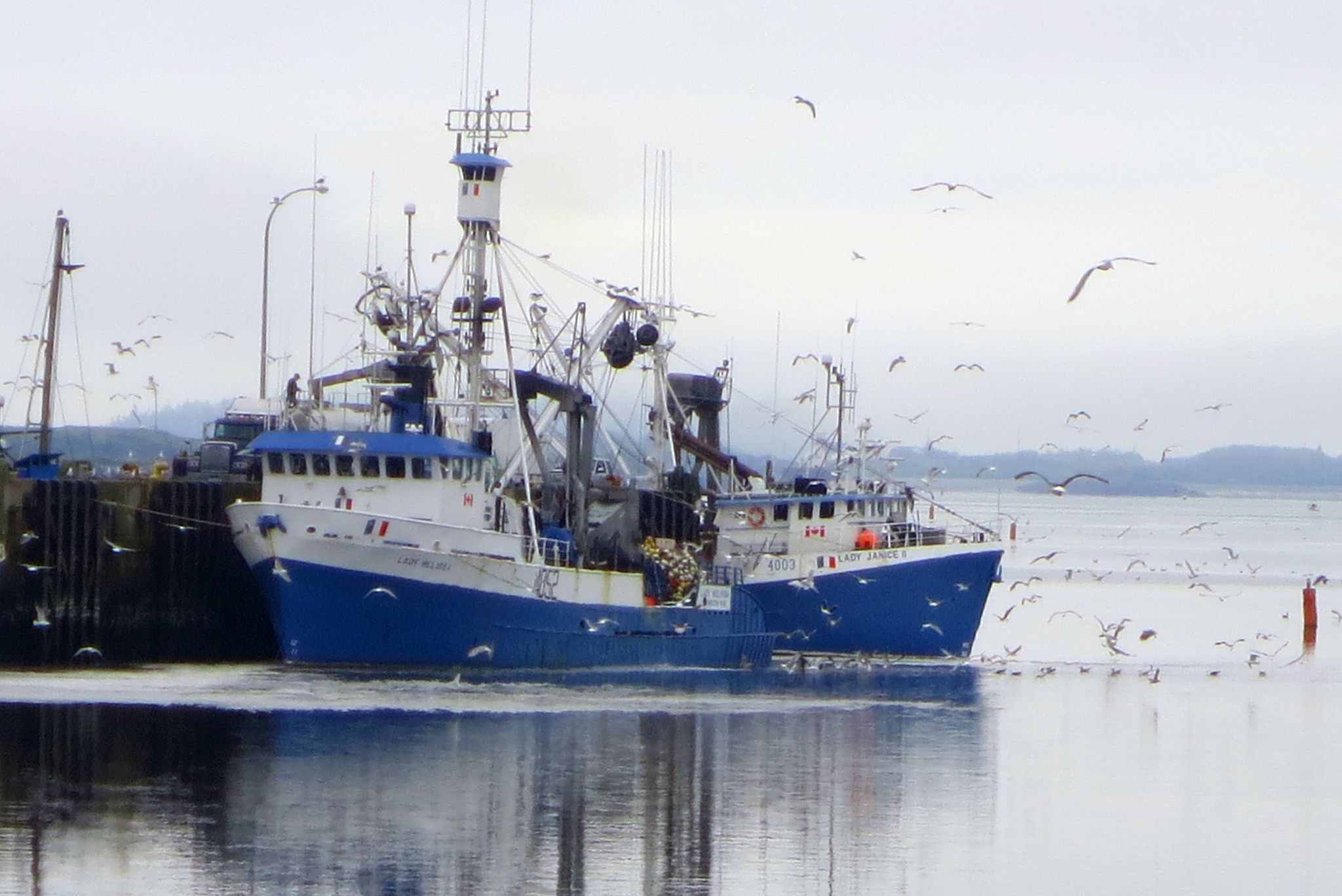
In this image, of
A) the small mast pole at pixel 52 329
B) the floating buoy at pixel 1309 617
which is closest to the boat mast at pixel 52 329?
the small mast pole at pixel 52 329

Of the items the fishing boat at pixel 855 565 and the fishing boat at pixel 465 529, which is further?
the fishing boat at pixel 855 565

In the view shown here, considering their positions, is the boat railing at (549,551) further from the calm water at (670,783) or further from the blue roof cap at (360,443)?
the blue roof cap at (360,443)

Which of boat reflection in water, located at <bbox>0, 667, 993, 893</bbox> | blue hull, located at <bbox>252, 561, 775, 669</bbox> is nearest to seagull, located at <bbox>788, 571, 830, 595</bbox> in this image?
blue hull, located at <bbox>252, 561, 775, 669</bbox>

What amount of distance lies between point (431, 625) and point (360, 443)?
175 inches

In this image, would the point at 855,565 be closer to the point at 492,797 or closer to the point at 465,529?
the point at 465,529

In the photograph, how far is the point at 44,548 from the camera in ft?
148

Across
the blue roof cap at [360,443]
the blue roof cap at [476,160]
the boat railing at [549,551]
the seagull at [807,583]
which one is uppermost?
the blue roof cap at [476,160]

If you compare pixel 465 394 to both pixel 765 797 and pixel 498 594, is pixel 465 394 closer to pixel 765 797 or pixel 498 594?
pixel 498 594

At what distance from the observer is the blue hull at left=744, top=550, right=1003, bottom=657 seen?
56.2 m

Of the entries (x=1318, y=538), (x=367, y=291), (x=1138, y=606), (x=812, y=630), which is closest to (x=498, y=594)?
(x=367, y=291)

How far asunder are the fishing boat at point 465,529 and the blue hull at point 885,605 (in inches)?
74.3

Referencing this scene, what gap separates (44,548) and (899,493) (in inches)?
964

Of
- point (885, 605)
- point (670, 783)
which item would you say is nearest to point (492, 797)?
point (670, 783)

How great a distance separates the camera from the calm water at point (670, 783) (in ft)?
82.9
